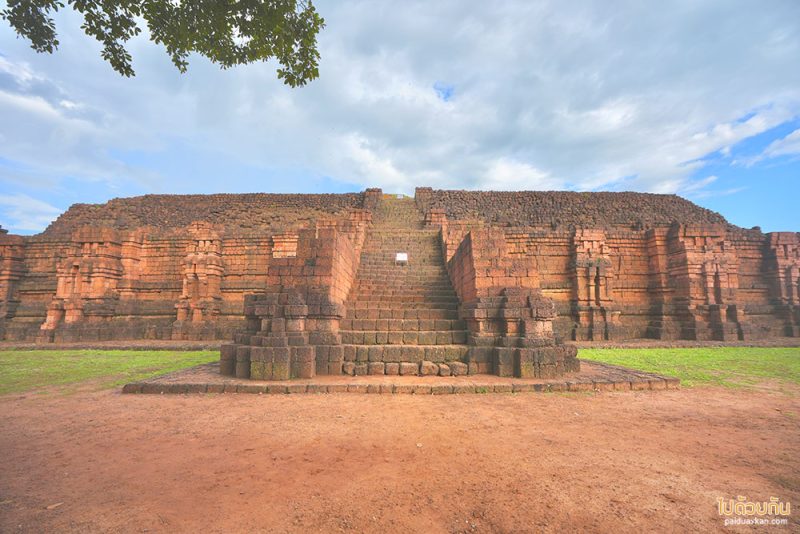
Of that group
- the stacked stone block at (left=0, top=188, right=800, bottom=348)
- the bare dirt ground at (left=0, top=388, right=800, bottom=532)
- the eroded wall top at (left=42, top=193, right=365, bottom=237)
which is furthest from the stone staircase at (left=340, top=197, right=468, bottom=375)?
the eroded wall top at (left=42, top=193, right=365, bottom=237)

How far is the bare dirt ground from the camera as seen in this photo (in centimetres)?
230

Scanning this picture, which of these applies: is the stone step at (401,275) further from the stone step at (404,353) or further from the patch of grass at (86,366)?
the patch of grass at (86,366)

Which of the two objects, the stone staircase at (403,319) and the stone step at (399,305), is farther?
the stone step at (399,305)

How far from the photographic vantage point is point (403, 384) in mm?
5703

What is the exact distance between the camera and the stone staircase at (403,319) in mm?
6715

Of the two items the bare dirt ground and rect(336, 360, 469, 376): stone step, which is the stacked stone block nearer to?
rect(336, 360, 469, 376): stone step

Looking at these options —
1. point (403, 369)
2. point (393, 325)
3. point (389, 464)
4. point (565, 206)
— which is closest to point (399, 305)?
point (393, 325)

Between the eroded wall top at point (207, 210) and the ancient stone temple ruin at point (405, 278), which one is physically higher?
the eroded wall top at point (207, 210)

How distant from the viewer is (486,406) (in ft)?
16.0

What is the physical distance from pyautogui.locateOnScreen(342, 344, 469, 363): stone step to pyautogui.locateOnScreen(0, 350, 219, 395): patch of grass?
4088 mm

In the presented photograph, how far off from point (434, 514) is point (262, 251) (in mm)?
13860

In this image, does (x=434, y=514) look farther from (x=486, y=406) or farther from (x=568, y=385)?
(x=568, y=385)

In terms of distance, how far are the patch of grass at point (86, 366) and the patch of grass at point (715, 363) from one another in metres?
10.2

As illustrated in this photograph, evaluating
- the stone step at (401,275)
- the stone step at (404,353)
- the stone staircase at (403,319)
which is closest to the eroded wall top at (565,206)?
the stone staircase at (403,319)
